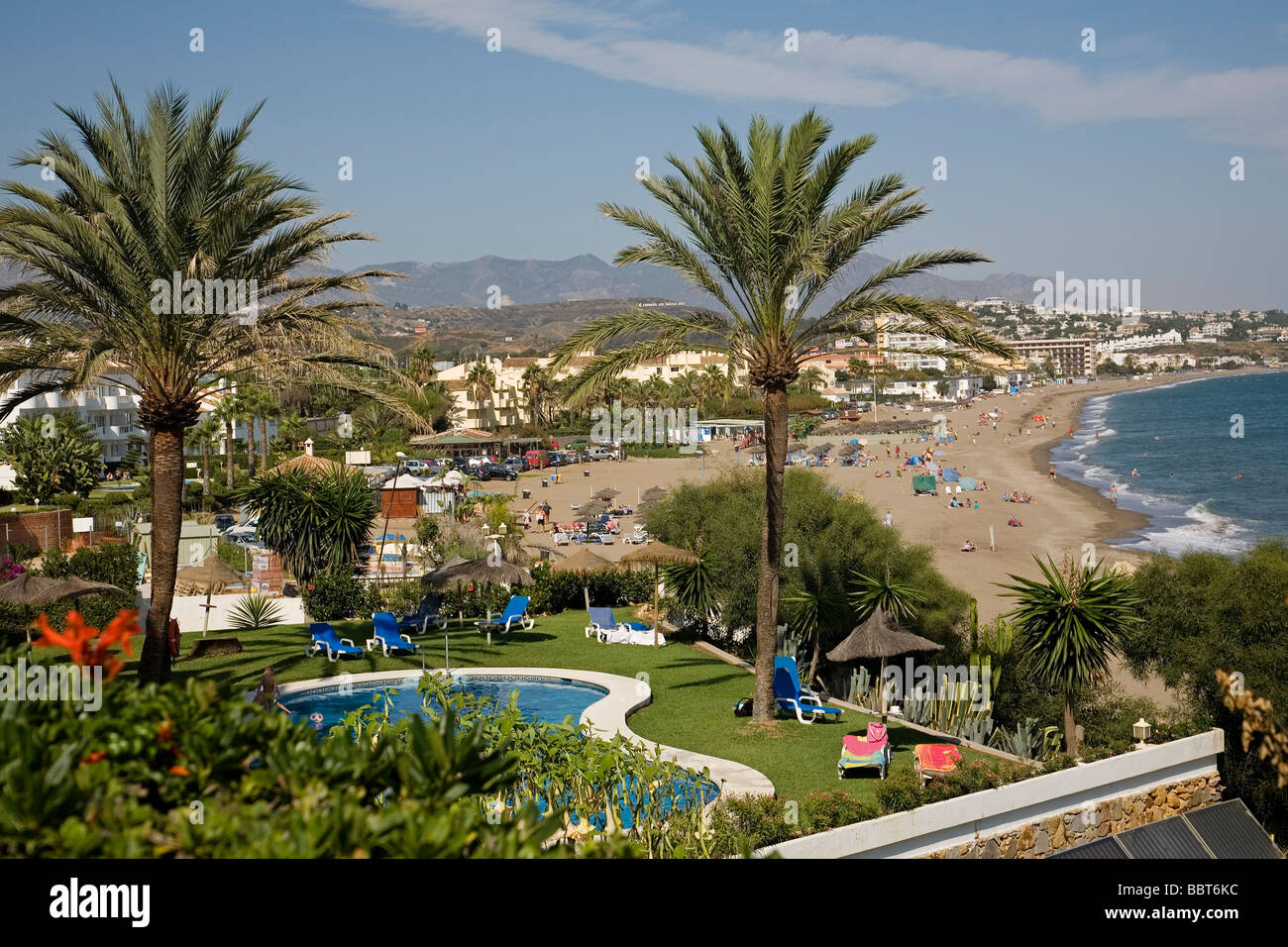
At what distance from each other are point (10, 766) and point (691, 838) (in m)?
6.31

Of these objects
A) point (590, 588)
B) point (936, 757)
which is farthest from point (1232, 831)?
point (590, 588)

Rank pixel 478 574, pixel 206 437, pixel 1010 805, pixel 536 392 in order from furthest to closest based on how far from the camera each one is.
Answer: pixel 536 392, pixel 206 437, pixel 478 574, pixel 1010 805

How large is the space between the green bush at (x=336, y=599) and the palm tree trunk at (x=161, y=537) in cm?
857

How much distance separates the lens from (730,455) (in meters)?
72.1

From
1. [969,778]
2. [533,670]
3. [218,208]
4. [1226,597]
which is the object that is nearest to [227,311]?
[218,208]

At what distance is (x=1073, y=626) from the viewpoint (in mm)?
13508

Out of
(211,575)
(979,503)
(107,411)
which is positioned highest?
(107,411)

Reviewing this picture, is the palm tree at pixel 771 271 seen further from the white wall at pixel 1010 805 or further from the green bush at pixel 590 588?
the green bush at pixel 590 588

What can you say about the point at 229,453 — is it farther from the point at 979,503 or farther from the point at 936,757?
the point at 936,757

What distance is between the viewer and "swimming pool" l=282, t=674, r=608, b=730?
637 inches

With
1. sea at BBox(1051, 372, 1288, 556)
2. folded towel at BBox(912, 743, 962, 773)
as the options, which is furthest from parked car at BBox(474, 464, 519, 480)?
folded towel at BBox(912, 743, 962, 773)

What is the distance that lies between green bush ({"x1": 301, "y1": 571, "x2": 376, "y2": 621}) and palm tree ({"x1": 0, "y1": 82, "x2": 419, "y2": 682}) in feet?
27.9

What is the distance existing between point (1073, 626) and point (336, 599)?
46.7ft

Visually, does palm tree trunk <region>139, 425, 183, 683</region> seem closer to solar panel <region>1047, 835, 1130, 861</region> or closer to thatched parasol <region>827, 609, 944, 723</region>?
thatched parasol <region>827, 609, 944, 723</region>
